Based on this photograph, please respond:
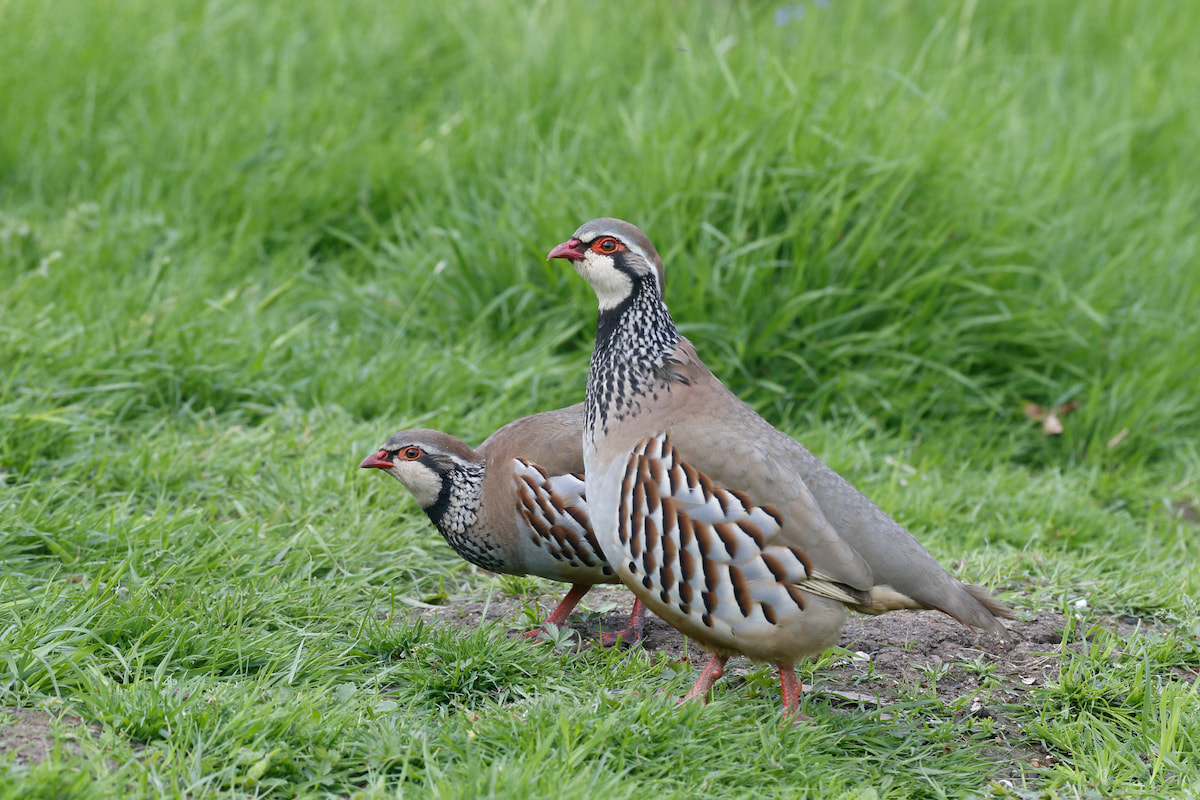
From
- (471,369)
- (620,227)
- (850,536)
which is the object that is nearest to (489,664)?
(850,536)

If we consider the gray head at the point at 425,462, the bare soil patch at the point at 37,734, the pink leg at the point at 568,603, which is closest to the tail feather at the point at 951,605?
the pink leg at the point at 568,603

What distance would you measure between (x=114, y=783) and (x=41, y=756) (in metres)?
0.21

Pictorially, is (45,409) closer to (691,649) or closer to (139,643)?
(139,643)

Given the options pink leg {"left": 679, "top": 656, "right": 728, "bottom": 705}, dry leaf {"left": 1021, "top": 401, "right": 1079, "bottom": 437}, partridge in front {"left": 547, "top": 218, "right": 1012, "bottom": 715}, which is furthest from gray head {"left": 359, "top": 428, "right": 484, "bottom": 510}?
dry leaf {"left": 1021, "top": 401, "right": 1079, "bottom": 437}

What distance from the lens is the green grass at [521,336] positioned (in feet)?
10.3

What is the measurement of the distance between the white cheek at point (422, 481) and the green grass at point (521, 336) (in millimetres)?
322

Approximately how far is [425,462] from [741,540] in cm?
120

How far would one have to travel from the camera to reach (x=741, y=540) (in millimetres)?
3279

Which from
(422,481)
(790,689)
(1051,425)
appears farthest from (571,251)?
(1051,425)

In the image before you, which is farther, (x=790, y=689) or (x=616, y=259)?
(x=616, y=259)

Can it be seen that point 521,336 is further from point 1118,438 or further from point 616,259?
point 1118,438

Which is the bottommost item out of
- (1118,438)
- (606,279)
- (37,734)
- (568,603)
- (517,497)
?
(1118,438)

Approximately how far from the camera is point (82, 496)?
4.21 metres

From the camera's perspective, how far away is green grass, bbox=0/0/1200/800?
3.15 m
